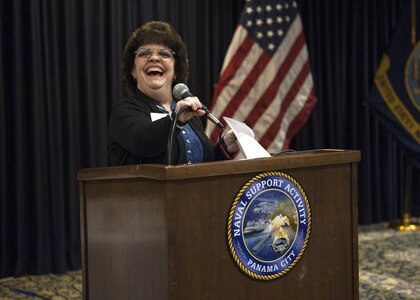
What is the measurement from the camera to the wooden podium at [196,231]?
1.65m

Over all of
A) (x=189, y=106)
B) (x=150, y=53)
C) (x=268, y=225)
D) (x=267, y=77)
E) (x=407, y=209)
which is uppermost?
(x=267, y=77)

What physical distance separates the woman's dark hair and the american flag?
2.35m

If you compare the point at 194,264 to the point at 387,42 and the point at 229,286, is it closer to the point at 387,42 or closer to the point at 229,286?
the point at 229,286

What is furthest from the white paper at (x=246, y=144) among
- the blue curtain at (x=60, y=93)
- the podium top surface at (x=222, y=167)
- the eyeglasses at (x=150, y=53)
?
the blue curtain at (x=60, y=93)

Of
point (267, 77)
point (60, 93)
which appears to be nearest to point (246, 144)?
point (60, 93)

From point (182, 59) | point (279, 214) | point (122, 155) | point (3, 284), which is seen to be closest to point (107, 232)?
point (122, 155)

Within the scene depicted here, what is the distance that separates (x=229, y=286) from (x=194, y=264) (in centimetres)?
13

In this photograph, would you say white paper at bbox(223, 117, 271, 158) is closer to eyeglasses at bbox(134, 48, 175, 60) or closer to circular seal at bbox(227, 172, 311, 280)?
circular seal at bbox(227, 172, 311, 280)

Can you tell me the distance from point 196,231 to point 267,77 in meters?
3.54

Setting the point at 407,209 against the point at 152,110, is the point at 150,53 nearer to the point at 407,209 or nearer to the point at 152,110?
the point at 152,110

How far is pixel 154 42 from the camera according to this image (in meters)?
2.36

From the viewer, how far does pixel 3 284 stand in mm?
4312

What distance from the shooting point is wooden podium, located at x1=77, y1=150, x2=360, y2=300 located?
1.65 m

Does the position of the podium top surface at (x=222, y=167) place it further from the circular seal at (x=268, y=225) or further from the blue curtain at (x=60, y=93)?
the blue curtain at (x=60, y=93)
